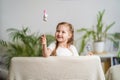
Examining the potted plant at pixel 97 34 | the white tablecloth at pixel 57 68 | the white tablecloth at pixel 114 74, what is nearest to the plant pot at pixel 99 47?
the potted plant at pixel 97 34

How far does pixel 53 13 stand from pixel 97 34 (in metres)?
0.72

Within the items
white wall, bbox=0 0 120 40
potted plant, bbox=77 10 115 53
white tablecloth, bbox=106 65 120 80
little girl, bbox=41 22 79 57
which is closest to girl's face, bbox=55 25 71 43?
little girl, bbox=41 22 79 57

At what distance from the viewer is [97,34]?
308cm

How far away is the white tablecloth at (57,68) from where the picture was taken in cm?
147

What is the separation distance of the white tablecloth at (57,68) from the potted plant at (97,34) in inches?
62.4

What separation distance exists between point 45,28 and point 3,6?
695mm

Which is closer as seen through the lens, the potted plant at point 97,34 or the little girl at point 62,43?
the little girl at point 62,43

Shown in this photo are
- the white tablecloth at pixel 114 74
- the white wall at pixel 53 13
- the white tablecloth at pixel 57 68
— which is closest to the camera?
the white tablecloth at pixel 57 68

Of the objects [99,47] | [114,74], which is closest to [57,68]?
[114,74]

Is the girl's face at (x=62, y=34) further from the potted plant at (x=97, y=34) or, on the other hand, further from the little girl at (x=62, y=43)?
the potted plant at (x=97, y=34)

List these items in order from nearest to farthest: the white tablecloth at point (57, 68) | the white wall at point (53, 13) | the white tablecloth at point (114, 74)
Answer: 1. the white tablecloth at point (57, 68)
2. the white tablecloth at point (114, 74)
3. the white wall at point (53, 13)

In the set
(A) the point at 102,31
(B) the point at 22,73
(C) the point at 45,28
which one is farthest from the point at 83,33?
(B) the point at 22,73

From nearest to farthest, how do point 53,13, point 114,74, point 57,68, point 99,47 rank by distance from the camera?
point 57,68
point 114,74
point 99,47
point 53,13

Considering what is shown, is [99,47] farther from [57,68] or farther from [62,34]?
[57,68]
